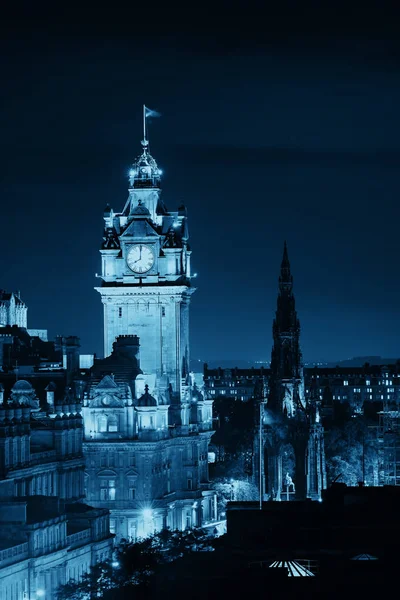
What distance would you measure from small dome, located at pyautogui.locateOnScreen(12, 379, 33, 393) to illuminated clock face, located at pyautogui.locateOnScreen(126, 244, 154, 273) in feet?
76.2

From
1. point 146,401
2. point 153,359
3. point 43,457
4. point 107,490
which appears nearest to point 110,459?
point 107,490

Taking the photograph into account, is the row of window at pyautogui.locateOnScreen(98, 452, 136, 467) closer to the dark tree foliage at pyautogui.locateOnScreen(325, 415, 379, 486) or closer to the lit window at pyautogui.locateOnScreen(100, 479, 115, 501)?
the lit window at pyautogui.locateOnScreen(100, 479, 115, 501)

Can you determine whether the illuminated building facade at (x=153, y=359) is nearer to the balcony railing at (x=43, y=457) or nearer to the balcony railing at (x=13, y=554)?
the balcony railing at (x=43, y=457)

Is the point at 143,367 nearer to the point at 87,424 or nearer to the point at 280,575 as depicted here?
the point at 87,424

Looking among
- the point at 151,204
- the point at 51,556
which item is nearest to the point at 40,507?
the point at 51,556

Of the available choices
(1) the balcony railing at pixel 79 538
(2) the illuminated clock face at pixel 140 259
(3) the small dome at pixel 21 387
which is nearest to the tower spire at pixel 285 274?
(2) the illuminated clock face at pixel 140 259

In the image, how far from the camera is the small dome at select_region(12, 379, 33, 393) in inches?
4975

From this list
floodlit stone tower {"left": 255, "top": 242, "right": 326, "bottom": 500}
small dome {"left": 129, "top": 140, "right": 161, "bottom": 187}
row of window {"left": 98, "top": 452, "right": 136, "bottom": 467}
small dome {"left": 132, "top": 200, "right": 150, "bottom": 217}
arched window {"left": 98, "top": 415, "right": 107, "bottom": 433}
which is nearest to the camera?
row of window {"left": 98, "top": 452, "right": 136, "bottom": 467}

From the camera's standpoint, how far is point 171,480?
5659 inches

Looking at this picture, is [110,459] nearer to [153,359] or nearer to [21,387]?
[21,387]

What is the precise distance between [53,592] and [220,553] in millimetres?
10947

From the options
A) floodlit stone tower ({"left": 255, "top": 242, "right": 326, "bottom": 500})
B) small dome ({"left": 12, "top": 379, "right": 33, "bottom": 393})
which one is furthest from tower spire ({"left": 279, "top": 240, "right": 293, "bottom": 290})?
small dome ({"left": 12, "top": 379, "right": 33, "bottom": 393})

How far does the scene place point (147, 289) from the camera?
147875mm

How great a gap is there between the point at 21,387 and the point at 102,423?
10945 mm
